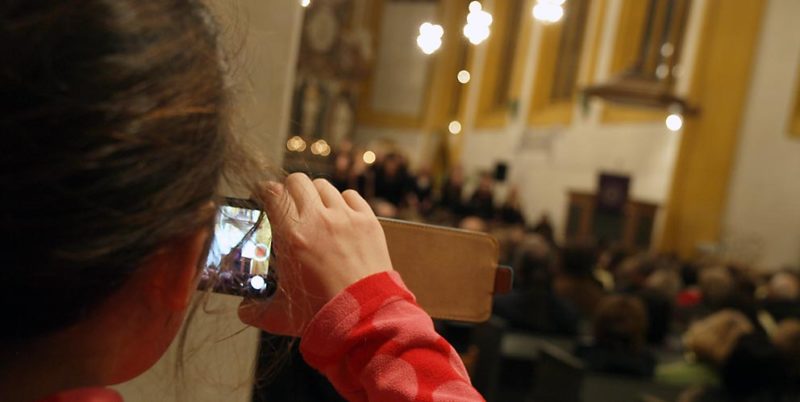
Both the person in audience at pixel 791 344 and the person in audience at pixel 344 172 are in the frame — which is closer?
the person in audience at pixel 791 344

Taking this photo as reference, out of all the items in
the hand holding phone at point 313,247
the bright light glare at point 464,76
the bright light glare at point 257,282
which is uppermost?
the bright light glare at point 464,76

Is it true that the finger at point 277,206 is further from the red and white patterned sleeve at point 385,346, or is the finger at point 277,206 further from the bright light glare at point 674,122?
the bright light glare at point 674,122

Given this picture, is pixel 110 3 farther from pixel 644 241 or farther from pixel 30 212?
pixel 644 241

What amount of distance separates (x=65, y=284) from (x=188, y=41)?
202 mm

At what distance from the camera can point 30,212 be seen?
0.61m

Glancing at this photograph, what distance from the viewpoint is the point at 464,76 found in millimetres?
23125

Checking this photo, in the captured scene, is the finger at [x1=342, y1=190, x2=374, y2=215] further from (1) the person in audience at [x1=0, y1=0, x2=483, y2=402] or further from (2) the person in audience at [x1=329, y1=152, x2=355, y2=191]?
(2) the person in audience at [x1=329, y1=152, x2=355, y2=191]

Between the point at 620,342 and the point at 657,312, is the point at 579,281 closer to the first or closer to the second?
the point at 657,312

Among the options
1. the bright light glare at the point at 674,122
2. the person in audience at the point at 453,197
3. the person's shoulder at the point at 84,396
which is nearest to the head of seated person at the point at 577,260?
the person's shoulder at the point at 84,396

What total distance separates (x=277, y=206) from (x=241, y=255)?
6cm

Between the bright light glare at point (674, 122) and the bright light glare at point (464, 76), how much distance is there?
35.5ft

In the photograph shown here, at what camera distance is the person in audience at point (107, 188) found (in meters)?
0.61

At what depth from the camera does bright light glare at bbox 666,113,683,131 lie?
1176cm

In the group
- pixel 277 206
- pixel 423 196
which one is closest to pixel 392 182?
pixel 423 196
